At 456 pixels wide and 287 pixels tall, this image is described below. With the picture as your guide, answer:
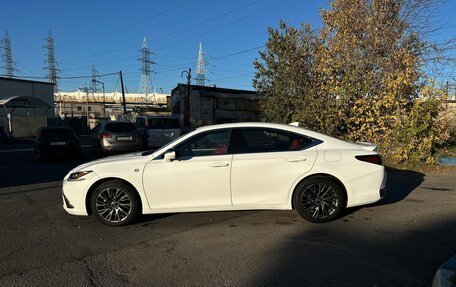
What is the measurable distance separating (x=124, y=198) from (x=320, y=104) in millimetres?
9125

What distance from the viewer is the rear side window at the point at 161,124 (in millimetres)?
17719

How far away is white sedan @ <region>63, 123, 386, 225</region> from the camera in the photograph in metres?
5.69

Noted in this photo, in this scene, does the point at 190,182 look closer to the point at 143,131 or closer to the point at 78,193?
the point at 78,193

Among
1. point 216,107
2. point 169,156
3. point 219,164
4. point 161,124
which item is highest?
point 216,107

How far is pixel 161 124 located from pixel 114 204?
40.0ft

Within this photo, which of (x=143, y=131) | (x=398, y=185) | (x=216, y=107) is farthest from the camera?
(x=216, y=107)

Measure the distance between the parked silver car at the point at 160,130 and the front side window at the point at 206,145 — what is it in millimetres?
11605

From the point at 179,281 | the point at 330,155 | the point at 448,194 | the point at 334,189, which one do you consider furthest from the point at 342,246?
the point at 448,194

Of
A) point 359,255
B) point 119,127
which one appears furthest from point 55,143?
point 359,255

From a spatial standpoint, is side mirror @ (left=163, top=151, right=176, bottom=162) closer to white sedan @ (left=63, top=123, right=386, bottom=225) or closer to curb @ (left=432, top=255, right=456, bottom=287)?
white sedan @ (left=63, top=123, right=386, bottom=225)

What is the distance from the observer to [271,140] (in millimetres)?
5945

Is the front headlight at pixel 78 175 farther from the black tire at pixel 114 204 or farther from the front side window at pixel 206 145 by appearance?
the front side window at pixel 206 145

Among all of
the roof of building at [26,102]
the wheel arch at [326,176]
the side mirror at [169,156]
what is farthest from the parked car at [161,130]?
the roof of building at [26,102]

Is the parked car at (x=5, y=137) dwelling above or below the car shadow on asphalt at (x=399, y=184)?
above
